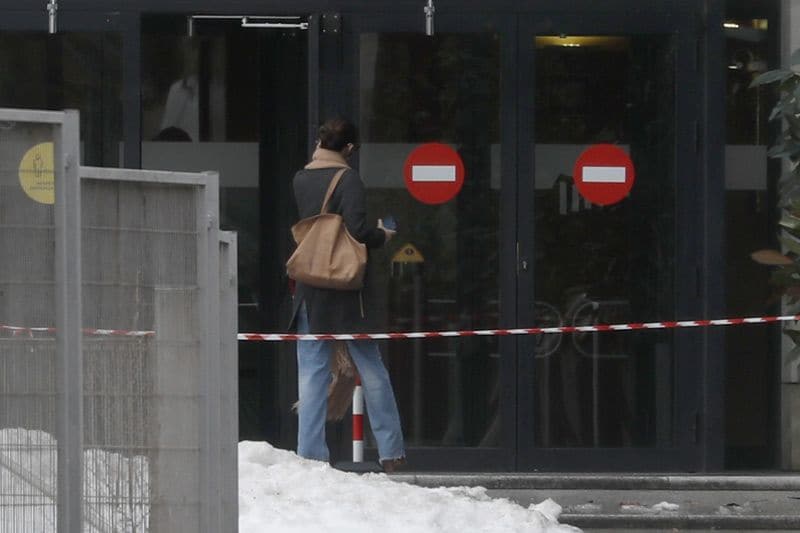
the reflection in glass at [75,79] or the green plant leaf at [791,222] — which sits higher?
the reflection in glass at [75,79]

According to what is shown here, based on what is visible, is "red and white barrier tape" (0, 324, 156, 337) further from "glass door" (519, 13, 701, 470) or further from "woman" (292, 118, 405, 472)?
"glass door" (519, 13, 701, 470)

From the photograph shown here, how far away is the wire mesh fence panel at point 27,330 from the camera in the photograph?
15.1 feet

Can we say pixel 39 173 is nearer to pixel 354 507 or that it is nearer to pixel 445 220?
pixel 354 507

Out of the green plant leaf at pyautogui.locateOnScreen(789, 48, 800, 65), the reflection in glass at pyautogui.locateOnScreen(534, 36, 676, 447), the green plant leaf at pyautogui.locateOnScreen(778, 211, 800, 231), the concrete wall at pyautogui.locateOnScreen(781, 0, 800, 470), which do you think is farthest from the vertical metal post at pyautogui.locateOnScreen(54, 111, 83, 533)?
the concrete wall at pyautogui.locateOnScreen(781, 0, 800, 470)

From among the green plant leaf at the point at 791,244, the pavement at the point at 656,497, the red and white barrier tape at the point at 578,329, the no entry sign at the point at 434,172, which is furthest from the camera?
the no entry sign at the point at 434,172

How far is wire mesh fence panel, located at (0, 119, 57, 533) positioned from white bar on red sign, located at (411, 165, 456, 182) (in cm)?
757

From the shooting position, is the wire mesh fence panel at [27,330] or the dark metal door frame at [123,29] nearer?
the wire mesh fence panel at [27,330]

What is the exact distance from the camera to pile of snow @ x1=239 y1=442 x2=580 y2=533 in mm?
8352

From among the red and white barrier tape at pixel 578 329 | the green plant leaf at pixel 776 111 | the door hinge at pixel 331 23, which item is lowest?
the red and white barrier tape at pixel 578 329

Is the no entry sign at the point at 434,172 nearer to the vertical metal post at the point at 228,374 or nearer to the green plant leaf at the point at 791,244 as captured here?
the green plant leaf at the point at 791,244

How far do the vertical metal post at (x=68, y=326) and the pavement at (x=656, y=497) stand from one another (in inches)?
225

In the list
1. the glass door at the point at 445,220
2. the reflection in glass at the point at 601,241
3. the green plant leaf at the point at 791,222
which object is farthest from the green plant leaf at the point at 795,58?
the glass door at the point at 445,220

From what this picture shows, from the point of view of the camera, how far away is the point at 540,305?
12305mm

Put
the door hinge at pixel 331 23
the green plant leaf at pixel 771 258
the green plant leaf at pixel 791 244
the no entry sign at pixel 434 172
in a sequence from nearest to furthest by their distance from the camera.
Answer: the green plant leaf at pixel 791 244 → the green plant leaf at pixel 771 258 → the door hinge at pixel 331 23 → the no entry sign at pixel 434 172
